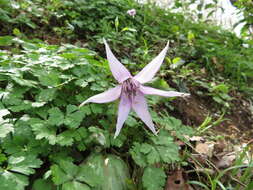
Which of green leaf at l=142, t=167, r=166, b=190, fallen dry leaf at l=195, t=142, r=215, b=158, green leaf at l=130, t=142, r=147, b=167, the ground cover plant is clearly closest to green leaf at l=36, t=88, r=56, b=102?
the ground cover plant

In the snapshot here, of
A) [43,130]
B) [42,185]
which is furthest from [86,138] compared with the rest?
[42,185]

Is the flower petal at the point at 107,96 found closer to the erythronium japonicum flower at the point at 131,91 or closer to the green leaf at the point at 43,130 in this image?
the erythronium japonicum flower at the point at 131,91

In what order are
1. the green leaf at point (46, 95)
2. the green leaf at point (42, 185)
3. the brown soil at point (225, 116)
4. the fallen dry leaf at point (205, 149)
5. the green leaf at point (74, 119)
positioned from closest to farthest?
the green leaf at point (42, 185) < the green leaf at point (74, 119) < the green leaf at point (46, 95) < the fallen dry leaf at point (205, 149) < the brown soil at point (225, 116)

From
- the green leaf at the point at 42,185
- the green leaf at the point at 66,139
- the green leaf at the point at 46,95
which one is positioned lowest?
the green leaf at the point at 42,185

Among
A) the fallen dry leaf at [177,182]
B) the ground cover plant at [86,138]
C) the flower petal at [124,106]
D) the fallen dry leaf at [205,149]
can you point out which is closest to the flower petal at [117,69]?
the flower petal at [124,106]

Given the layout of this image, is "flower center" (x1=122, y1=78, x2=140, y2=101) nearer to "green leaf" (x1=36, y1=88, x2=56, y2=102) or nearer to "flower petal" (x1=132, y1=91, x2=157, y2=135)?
"flower petal" (x1=132, y1=91, x2=157, y2=135)

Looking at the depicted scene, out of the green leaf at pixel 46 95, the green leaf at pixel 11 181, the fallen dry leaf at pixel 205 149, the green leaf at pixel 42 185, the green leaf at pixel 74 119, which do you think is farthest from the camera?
the fallen dry leaf at pixel 205 149

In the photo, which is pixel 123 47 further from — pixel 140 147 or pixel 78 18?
pixel 140 147
